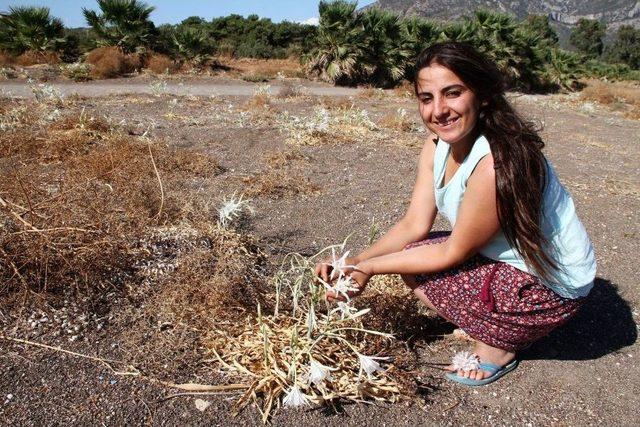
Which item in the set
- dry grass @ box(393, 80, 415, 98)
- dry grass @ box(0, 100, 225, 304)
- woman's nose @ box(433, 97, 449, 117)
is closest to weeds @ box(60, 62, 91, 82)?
dry grass @ box(0, 100, 225, 304)

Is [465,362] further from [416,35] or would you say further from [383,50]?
[416,35]

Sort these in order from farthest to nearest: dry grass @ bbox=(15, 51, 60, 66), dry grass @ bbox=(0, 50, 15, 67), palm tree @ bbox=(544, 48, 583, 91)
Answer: palm tree @ bbox=(544, 48, 583, 91), dry grass @ bbox=(15, 51, 60, 66), dry grass @ bbox=(0, 50, 15, 67)

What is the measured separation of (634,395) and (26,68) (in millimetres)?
12924

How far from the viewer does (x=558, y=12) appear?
132625 mm

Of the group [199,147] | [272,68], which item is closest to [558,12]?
[272,68]

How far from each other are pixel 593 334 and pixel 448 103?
1.37 m

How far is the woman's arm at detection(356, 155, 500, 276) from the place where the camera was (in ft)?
5.08

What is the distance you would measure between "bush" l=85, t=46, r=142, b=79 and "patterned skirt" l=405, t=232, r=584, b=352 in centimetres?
1093

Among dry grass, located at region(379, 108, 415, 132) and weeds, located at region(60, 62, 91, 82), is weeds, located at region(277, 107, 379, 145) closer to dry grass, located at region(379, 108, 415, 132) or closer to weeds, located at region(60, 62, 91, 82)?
dry grass, located at region(379, 108, 415, 132)

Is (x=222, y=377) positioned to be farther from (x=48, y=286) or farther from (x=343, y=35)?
(x=343, y=35)

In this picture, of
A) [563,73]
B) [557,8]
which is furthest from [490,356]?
[557,8]

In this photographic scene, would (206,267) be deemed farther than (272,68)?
No

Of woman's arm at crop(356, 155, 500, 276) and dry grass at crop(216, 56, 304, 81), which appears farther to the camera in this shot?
dry grass at crop(216, 56, 304, 81)

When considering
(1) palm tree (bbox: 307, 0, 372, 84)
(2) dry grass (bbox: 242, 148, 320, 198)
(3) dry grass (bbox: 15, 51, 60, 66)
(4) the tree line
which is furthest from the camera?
(1) palm tree (bbox: 307, 0, 372, 84)
